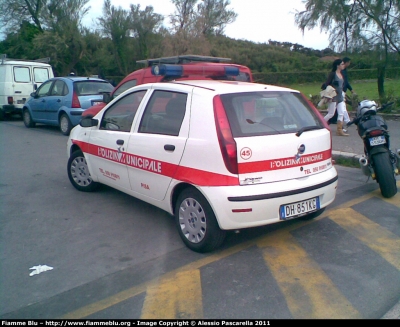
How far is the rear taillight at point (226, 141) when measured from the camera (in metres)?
4.12

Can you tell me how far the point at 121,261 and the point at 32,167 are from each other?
4.97 m

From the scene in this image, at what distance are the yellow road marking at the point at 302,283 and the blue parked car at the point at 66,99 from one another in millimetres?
8786

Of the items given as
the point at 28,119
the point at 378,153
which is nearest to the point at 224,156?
the point at 378,153

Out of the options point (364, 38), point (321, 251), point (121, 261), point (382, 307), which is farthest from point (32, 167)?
point (364, 38)

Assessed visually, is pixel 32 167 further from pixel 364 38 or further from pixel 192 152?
pixel 364 38

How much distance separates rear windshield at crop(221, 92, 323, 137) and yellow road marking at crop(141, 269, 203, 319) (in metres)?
1.41

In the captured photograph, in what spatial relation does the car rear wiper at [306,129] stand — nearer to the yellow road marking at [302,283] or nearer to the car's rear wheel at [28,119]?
the yellow road marking at [302,283]

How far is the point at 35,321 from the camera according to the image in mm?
3350

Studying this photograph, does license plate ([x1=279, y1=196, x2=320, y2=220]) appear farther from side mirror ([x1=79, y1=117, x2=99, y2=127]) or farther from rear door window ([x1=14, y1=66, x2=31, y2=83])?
rear door window ([x1=14, y1=66, x2=31, y2=83])

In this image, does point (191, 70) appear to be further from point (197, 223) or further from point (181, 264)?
point (181, 264)

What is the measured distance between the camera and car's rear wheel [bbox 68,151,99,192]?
6.60 m

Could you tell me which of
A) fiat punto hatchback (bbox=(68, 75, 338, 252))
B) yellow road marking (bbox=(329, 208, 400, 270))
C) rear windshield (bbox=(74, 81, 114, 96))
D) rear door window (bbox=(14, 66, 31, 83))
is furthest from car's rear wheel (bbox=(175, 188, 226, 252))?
rear door window (bbox=(14, 66, 31, 83))

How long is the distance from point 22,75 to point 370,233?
15.0 meters

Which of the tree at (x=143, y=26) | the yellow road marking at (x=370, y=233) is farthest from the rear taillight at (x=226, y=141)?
the tree at (x=143, y=26)
